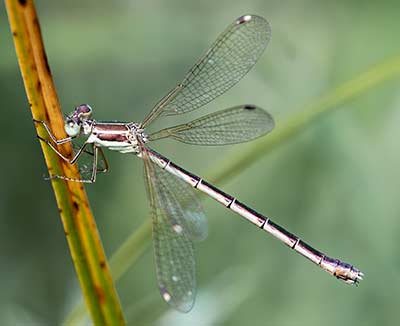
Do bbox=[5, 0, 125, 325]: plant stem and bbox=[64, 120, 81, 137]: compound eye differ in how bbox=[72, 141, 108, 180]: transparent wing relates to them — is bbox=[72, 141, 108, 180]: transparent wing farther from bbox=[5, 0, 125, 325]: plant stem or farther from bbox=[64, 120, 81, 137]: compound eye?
bbox=[5, 0, 125, 325]: plant stem

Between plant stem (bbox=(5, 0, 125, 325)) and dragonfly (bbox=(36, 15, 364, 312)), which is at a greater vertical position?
dragonfly (bbox=(36, 15, 364, 312))

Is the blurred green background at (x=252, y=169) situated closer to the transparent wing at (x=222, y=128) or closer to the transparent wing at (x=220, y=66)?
the transparent wing at (x=222, y=128)

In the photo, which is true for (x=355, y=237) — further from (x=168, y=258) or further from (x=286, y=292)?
(x=168, y=258)

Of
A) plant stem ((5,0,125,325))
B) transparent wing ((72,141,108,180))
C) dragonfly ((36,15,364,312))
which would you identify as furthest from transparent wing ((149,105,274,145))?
plant stem ((5,0,125,325))

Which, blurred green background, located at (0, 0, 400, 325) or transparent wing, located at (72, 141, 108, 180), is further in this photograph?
blurred green background, located at (0, 0, 400, 325)

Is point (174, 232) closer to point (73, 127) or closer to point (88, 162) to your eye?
point (88, 162)

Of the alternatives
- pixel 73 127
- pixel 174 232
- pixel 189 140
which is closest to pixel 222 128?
pixel 189 140
